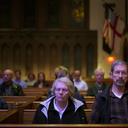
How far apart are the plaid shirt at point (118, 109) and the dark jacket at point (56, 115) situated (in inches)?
16.6

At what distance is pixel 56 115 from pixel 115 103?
2.02 feet

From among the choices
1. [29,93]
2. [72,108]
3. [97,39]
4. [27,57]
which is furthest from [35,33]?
[72,108]

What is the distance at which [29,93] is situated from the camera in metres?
10.4

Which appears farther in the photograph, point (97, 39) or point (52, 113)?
point (97, 39)

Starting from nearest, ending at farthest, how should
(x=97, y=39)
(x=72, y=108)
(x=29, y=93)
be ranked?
1. (x=72, y=108)
2. (x=29, y=93)
3. (x=97, y=39)

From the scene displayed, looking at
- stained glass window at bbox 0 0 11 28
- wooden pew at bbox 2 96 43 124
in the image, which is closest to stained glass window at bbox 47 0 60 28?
stained glass window at bbox 0 0 11 28

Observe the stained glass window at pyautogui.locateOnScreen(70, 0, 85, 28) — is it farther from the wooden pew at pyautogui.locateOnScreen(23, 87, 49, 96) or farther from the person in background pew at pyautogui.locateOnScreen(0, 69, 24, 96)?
the person in background pew at pyautogui.locateOnScreen(0, 69, 24, 96)

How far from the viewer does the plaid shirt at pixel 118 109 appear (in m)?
3.81

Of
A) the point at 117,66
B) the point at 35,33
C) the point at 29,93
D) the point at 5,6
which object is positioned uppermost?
the point at 5,6

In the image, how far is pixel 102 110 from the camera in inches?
151

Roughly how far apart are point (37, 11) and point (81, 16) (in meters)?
1.84

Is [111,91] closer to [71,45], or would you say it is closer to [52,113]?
[52,113]

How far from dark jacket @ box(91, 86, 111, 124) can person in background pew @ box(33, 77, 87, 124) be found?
30cm

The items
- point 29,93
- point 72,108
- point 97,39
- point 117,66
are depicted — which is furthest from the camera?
point 97,39
